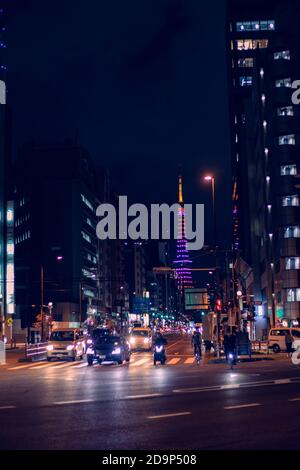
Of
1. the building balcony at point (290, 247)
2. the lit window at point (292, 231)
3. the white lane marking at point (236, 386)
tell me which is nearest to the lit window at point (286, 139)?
the lit window at point (292, 231)

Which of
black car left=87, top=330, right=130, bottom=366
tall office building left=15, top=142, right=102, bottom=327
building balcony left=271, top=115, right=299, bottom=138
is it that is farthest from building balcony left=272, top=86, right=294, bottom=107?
tall office building left=15, top=142, right=102, bottom=327

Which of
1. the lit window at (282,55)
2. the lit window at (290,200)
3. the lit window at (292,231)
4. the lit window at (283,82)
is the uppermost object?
the lit window at (282,55)

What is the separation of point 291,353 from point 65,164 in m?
94.2

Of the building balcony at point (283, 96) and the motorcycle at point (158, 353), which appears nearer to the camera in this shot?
the motorcycle at point (158, 353)

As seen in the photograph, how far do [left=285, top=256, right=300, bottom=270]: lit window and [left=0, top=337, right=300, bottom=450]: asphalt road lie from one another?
161 feet

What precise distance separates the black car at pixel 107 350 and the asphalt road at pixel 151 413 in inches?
354

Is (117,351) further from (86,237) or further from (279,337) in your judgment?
(86,237)

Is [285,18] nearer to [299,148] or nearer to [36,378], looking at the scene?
[299,148]

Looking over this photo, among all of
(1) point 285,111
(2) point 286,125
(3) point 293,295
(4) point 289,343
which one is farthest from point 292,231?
(4) point 289,343

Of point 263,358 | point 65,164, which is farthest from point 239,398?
point 65,164

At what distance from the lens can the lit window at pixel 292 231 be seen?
7262 centimetres

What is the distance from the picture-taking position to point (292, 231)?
72.9m

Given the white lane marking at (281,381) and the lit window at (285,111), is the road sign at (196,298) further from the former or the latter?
the lit window at (285,111)
